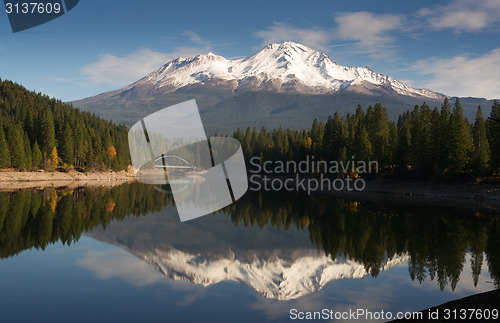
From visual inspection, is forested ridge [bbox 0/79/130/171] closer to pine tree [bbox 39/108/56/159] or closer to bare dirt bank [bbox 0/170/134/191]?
pine tree [bbox 39/108/56/159]

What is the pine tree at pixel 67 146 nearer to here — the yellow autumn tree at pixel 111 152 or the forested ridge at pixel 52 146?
the forested ridge at pixel 52 146

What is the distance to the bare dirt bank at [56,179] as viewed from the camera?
9272cm

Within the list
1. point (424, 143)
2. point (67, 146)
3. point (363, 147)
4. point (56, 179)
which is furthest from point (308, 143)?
point (56, 179)

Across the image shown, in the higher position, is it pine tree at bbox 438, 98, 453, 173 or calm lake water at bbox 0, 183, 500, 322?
pine tree at bbox 438, 98, 453, 173

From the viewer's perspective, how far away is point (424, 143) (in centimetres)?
8119

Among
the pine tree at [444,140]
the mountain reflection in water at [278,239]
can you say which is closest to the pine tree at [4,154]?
the mountain reflection in water at [278,239]

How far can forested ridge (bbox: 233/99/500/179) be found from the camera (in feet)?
233

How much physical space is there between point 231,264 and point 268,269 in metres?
2.71

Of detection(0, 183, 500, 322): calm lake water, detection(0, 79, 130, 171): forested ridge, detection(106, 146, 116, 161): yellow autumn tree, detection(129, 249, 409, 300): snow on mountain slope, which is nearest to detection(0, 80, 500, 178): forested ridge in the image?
detection(0, 79, 130, 171): forested ridge

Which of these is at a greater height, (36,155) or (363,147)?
(36,155)

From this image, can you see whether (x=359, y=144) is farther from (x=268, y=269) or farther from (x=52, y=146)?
(x=52, y=146)

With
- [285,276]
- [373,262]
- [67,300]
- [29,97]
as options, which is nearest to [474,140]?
[373,262]

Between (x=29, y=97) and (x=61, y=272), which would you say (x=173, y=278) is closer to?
(x=61, y=272)

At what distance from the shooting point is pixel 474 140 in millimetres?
76625
